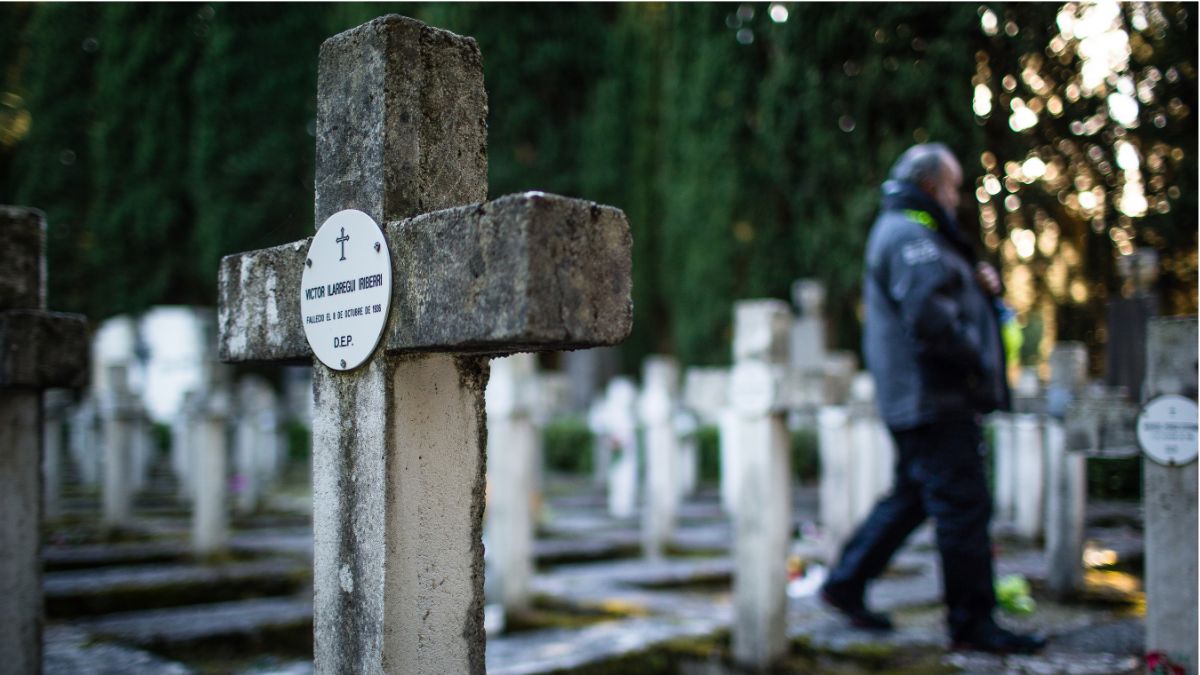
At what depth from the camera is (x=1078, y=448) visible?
340cm

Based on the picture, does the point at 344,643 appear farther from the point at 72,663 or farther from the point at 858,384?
the point at 858,384

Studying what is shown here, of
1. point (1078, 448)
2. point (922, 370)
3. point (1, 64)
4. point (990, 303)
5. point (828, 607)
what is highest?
point (1, 64)

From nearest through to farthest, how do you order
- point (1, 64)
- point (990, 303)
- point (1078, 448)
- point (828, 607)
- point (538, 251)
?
point (538, 251), point (1078, 448), point (990, 303), point (828, 607), point (1, 64)

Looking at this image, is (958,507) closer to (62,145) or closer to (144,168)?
(62,145)

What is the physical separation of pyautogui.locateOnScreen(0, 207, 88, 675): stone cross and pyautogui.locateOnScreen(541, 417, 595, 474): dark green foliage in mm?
12599

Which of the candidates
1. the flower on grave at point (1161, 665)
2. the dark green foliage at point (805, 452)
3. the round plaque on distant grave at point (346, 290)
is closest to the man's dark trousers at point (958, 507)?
the flower on grave at point (1161, 665)

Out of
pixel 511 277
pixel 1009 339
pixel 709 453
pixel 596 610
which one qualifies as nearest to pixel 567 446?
pixel 709 453

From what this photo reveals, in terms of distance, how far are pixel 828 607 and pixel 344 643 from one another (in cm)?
312

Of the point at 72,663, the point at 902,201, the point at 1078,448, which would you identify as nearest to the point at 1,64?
the point at 72,663

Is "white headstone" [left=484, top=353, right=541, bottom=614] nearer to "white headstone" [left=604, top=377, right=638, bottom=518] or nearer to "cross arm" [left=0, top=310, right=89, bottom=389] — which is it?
"cross arm" [left=0, top=310, right=89, bottom=389]

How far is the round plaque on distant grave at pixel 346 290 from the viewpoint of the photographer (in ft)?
6.85

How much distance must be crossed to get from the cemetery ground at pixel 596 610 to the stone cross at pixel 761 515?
0.13 metres

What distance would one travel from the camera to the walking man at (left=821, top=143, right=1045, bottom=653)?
3.80m

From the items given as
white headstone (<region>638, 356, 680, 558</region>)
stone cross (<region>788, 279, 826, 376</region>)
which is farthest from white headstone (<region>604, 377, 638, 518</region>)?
stone cross (<region>788, 279, 826, 376</region>)
